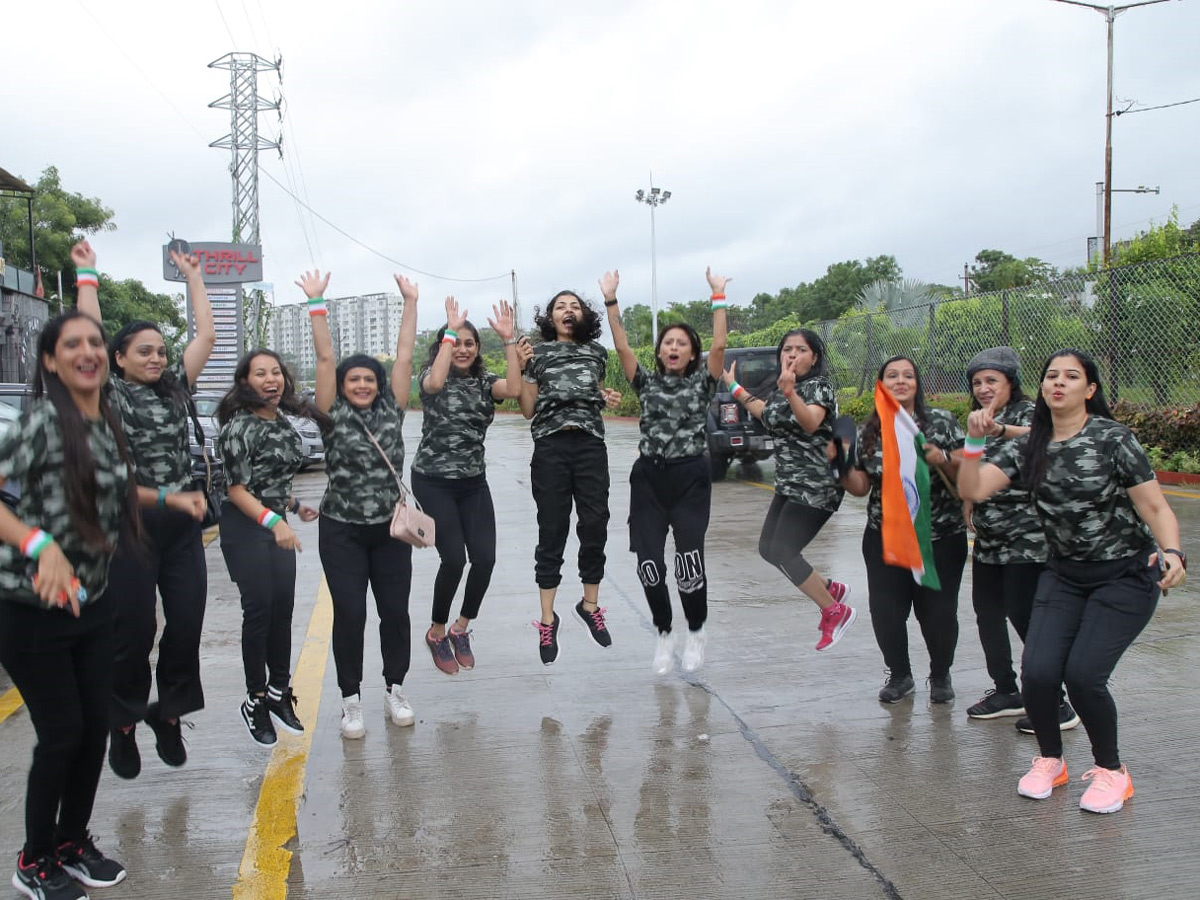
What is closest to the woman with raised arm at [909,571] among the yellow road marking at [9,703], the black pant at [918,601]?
the black pant at [918,601]

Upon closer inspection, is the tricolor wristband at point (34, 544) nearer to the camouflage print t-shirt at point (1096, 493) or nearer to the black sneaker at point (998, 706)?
the camouflage print t-shirt at point (1096, 493)

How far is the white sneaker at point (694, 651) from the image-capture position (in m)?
5.55

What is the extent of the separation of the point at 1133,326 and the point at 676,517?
10.3 metres

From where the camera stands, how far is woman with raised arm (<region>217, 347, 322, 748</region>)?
456 cm

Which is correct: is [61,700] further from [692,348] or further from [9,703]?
[692,348]

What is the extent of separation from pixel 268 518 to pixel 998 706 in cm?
326

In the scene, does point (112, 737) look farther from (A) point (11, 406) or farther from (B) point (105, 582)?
(A) point (11, 406)

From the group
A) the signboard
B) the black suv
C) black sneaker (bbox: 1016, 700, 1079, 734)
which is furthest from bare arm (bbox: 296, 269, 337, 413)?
the signboard

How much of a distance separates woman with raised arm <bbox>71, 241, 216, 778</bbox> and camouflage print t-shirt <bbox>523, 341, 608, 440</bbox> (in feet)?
5.26

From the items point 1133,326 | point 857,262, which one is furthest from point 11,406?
point 857,262

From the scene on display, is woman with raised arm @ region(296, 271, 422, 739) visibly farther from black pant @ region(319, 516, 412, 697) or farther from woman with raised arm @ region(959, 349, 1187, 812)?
woman with raised arm @ region(959, 349, 1187, 812)

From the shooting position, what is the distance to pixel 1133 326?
13.4 m

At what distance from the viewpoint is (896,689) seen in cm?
511

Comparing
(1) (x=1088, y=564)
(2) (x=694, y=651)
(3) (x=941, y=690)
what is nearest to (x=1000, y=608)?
(3) (x=941, y=690)
